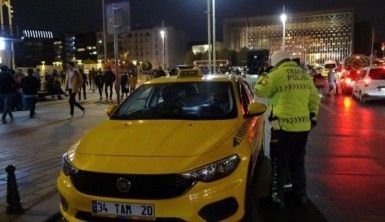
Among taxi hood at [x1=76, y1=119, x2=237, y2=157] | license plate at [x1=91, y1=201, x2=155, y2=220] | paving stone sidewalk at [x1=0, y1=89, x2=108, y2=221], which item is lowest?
paving stone sidewalk at [x1=0, y1=89, x2=108, y2=221]

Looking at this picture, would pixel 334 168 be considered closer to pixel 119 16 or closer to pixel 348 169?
pixel 348 169

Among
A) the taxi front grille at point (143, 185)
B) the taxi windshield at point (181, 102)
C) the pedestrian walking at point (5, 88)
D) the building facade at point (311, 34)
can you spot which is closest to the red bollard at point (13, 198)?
the taxi windshield at point (181, 102)

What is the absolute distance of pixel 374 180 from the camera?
6891 mm

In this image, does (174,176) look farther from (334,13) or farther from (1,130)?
(334,13)

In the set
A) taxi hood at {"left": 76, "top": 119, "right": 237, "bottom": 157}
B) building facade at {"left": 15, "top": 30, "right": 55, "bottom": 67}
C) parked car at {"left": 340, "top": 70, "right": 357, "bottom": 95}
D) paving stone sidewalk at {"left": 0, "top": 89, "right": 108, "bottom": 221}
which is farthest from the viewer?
building facade at {"left": 15, "top": 30, "right": 55, "bottom": 67}

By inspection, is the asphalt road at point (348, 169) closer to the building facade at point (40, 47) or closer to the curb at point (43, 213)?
the curb at point (43, 213)

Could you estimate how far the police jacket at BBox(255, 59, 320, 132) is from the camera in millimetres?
5375

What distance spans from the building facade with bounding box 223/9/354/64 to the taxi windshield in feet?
402

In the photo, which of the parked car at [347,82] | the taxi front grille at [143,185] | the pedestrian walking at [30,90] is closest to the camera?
the taxi front grille at [143,185]

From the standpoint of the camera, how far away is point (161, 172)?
3.97m

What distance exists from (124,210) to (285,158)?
Result: 89.0 inches

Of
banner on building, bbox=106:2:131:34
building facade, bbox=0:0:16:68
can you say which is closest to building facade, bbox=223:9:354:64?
building facade, bbox=0:0:16:68

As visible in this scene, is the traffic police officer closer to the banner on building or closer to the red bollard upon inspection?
the red bollard

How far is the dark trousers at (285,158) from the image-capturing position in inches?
215
